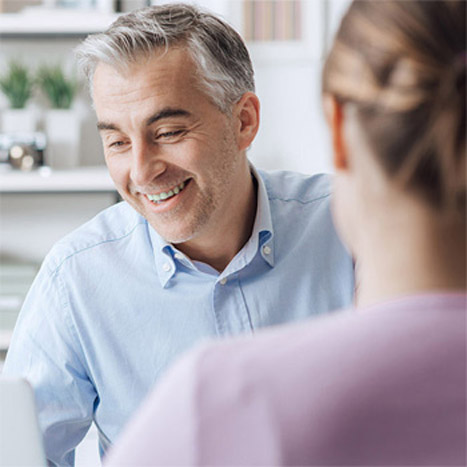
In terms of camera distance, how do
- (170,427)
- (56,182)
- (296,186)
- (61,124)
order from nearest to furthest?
1. (170,427)
2. (296,186)
3. (56,182)
4. (61,124)

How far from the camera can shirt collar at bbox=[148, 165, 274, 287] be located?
4.56ft

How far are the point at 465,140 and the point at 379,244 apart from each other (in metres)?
0.10

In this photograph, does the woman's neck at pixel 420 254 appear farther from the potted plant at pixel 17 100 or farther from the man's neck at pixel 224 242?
the potted plant at pixel 17 100

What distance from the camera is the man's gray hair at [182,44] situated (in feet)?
4.41

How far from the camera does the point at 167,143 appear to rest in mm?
1364

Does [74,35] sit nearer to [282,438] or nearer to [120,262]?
[120,262]

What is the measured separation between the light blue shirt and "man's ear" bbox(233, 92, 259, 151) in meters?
0.16

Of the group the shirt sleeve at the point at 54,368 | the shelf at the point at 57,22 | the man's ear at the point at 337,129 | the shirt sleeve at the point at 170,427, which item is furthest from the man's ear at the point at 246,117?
the shelf at the point at 57,22

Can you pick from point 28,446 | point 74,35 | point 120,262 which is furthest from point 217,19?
point 74,35

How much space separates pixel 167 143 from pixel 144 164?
5 centimetres

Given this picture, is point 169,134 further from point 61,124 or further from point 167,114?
point 61,124

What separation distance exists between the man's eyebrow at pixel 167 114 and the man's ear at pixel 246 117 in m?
0.13

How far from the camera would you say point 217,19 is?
1438mm

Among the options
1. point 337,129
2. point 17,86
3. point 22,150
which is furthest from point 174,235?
point 17,86
